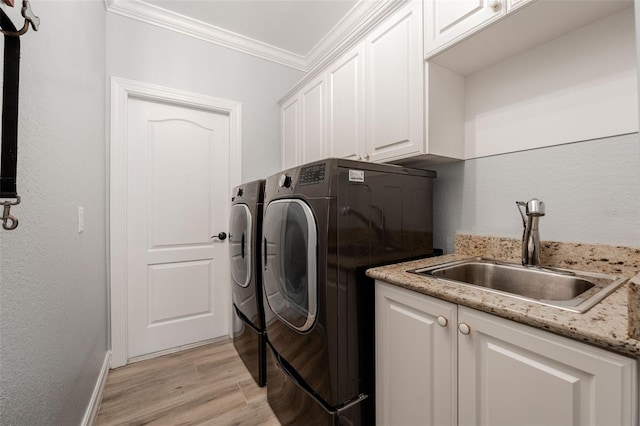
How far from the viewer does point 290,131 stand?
2582 millimetres

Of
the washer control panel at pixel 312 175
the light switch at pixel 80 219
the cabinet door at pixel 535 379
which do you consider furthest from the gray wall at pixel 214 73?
the cabinet door at pixel 535 379

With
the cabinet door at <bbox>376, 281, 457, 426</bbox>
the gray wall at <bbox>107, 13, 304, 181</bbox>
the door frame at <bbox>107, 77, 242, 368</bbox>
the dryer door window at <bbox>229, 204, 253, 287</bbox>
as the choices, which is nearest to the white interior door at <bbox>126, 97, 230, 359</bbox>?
the door frame at <bbox>107, 77, 242, 368</bbox>

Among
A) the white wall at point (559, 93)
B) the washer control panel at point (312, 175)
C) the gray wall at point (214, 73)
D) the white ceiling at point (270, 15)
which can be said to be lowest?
the washer control panel at point (312, 175)

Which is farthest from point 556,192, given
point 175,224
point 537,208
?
point 175,224

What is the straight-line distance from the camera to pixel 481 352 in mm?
811

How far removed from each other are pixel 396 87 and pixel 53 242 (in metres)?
1.69

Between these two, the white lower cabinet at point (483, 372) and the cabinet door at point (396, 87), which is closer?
the white lower cabinet at point (483, 372)

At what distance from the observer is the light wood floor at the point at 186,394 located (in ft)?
4.96

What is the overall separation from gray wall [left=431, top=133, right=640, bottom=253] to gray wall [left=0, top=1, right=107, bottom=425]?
188cm

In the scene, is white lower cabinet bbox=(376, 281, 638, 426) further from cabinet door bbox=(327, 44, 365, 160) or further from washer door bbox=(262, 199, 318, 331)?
→ cabinet door bbox=(327, 44, 365, 160)

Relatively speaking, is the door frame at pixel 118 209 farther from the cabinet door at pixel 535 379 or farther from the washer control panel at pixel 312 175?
the cabinet door at pixel 535 379

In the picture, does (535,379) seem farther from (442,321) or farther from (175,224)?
(175,224)

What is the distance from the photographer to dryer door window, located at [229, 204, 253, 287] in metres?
1.83

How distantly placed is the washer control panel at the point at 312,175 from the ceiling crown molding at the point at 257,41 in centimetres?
106
